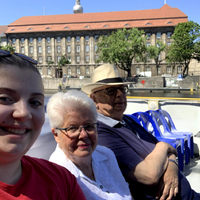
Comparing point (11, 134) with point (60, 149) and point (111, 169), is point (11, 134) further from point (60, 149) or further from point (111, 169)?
point (111, 169)

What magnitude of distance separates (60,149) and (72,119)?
0.89 ft

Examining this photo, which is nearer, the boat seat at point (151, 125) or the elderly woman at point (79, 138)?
the elderly woman at point (79, 138)

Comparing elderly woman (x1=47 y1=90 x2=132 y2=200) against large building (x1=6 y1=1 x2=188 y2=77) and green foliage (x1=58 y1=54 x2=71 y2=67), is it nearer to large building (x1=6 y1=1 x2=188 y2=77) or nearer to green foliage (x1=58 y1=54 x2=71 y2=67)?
large building (x1=6 y1=1 x2=188 y2=77)

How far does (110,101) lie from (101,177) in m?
1.17

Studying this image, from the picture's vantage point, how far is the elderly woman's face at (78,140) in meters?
1.76

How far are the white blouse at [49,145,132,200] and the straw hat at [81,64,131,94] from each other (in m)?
1.03

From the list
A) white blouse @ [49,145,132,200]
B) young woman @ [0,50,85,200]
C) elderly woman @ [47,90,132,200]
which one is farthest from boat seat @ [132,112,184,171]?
young woman @ [0,50,85,200]

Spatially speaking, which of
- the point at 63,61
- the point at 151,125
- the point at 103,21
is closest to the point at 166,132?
the point at 151,125

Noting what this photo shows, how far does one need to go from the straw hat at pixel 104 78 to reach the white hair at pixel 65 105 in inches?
40.2

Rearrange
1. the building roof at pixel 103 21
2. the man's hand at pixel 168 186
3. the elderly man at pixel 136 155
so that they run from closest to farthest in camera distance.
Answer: the elderly man at pixel 136 155 < the man's hand at pixel 168 186 < the building roof at pixel 103 21

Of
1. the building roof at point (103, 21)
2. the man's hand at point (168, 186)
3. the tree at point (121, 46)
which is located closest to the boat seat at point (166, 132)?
the man's hand at point (168, 186)

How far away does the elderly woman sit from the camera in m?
1.75

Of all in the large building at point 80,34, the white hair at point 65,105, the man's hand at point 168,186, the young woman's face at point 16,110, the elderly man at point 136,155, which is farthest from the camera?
the large building at point 80,34

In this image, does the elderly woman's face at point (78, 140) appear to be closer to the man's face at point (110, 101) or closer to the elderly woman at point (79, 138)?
the elderly woman at point (79, 138)
